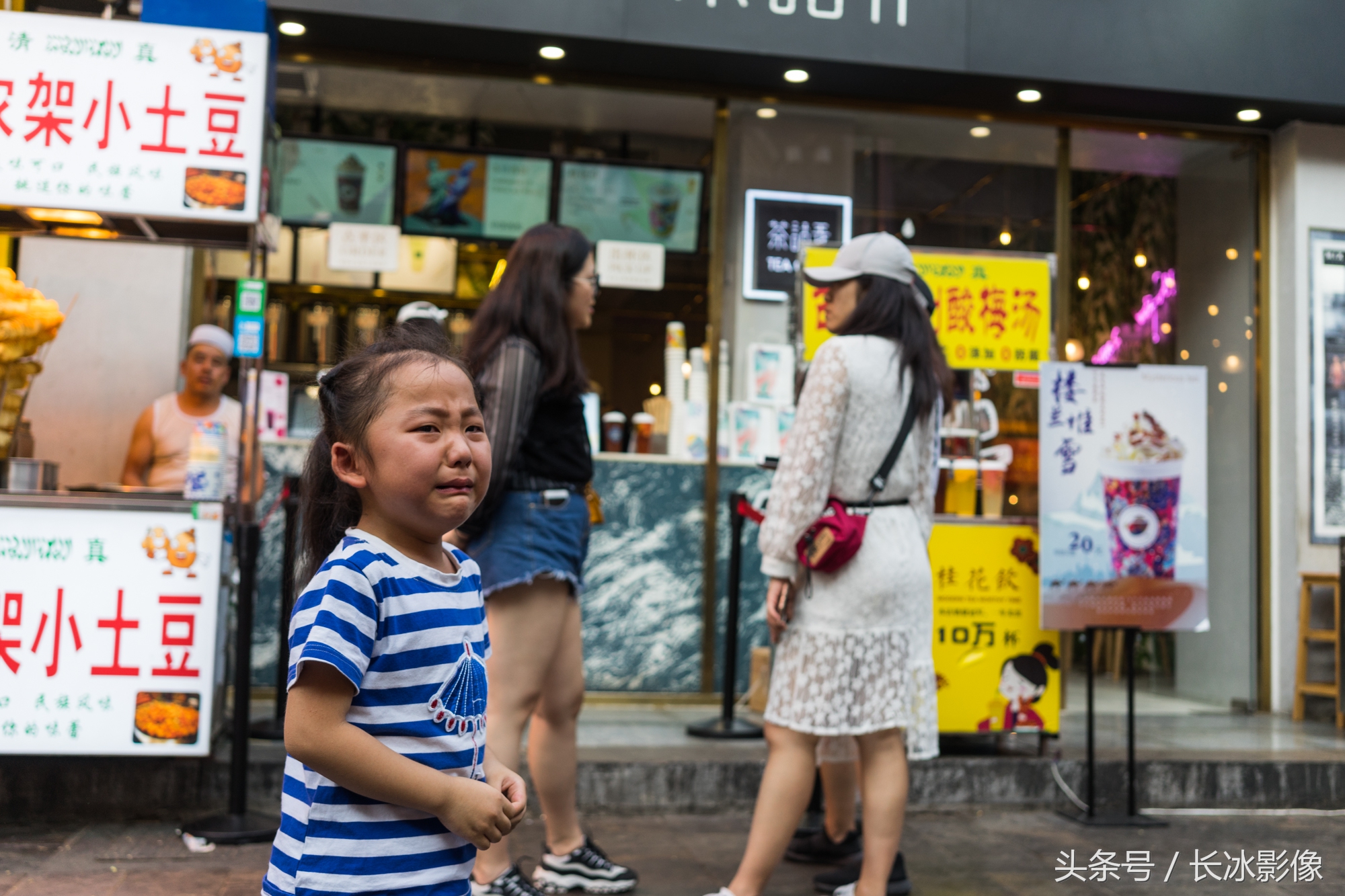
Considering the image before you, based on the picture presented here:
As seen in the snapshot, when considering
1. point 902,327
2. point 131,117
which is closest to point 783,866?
point 902,327

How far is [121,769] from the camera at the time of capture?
4.06 m

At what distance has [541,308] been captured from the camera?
10.1 feet

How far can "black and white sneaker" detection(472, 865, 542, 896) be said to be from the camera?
2.96 metres

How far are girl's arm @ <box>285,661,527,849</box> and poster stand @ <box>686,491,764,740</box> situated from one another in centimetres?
353

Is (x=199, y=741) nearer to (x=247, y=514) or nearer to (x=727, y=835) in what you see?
(x=247, y=514)

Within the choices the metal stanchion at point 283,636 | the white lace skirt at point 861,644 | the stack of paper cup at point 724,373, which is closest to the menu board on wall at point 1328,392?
the stack of paper cup at point 724,373

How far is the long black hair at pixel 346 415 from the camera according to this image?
153 centimetres

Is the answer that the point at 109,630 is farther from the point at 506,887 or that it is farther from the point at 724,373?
the point at 724,373

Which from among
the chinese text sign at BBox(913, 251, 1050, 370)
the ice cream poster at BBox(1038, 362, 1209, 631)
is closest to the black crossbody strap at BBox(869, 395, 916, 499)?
the ice cream poster at BBox(1038, 362, 1209, 631)

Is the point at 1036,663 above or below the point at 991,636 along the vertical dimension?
below

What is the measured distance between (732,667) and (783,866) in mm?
1378

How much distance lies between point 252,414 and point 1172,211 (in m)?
5.06

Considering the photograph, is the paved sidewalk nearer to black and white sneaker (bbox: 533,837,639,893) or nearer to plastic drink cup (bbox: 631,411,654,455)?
black and white sneaker (bbox: 533,837,639,893)

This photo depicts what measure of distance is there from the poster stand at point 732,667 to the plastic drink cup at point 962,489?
0.86 m
